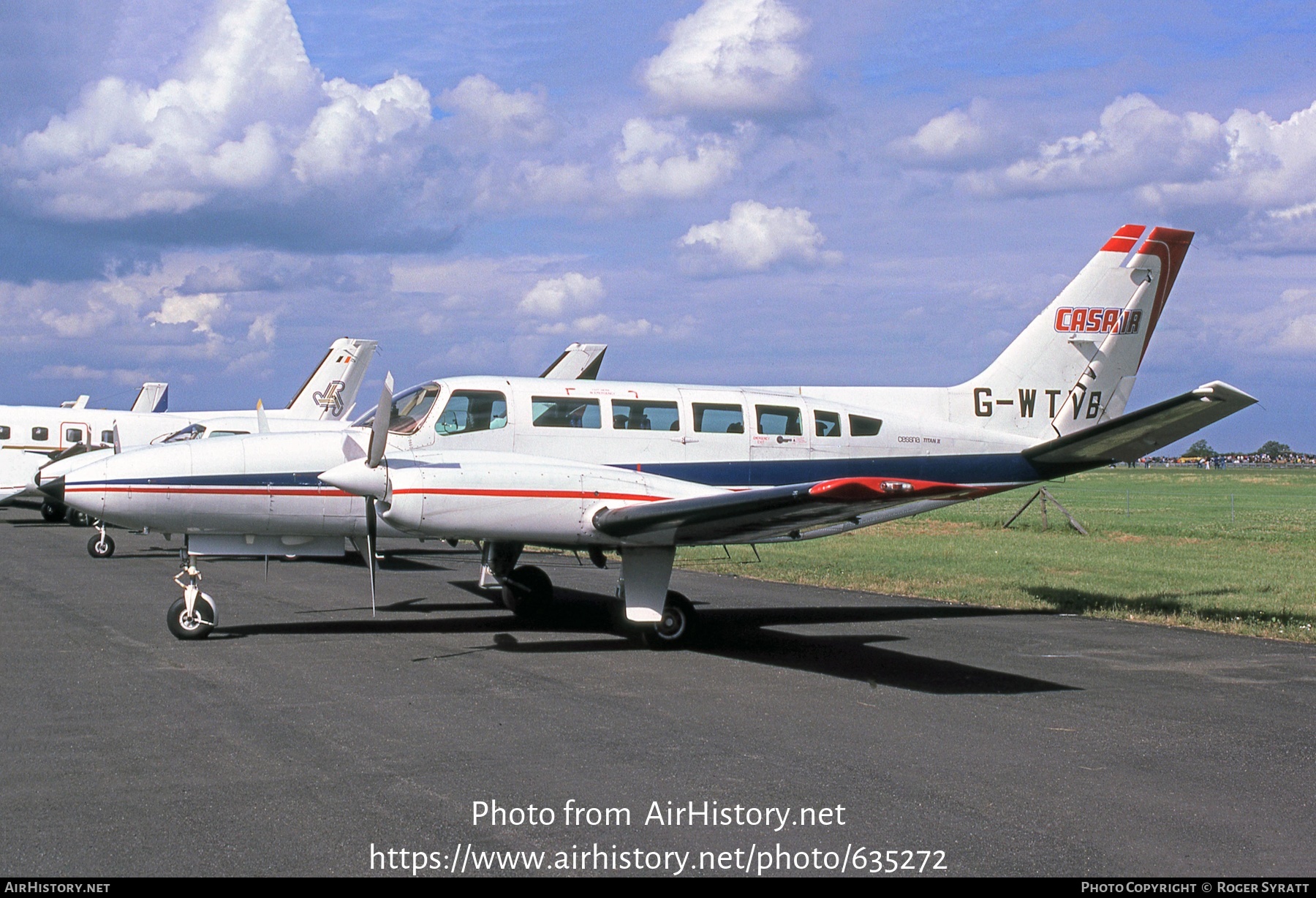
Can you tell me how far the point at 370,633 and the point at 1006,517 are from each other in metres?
31.3

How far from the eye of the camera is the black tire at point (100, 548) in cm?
2262

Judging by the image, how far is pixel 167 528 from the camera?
12.1 meters

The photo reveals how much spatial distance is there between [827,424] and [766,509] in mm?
4110

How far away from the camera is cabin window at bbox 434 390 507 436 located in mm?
12898

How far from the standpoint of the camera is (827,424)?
47.7 feet

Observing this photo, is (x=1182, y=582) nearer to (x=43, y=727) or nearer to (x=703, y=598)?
(x=703, y=598)

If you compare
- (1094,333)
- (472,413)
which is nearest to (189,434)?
(472,413)

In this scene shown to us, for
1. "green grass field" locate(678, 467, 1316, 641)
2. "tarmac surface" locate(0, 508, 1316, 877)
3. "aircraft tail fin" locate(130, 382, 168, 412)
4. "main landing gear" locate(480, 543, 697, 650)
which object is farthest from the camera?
"aircraft tail fin" locate(130, 382, 168, 412)

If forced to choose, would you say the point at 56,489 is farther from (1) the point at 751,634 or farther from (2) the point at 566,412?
(1) the point at 751,634

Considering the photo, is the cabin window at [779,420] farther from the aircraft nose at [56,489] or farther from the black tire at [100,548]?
the black tire at [100,548]

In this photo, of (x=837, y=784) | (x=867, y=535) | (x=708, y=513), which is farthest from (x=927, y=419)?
(x=867, y=535)

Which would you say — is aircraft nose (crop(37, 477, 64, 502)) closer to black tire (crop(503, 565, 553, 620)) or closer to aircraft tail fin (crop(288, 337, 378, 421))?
black tire (crop(503, 565, 553, 620))

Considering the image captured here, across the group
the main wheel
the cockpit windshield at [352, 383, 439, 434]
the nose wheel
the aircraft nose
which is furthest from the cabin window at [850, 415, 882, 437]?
the nose wheel

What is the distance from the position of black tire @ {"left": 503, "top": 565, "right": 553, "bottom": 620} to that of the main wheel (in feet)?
12.7
